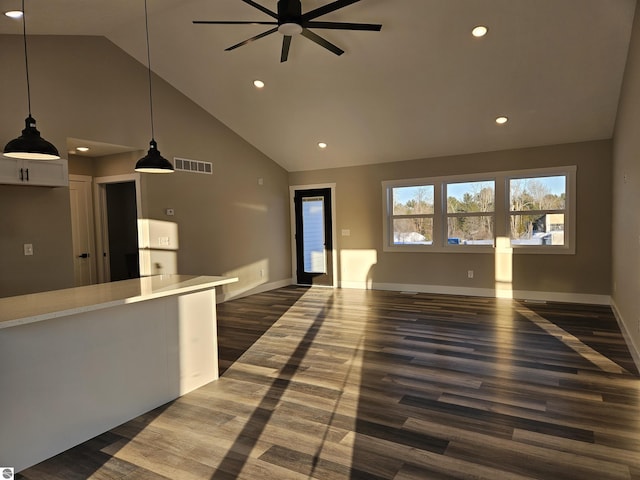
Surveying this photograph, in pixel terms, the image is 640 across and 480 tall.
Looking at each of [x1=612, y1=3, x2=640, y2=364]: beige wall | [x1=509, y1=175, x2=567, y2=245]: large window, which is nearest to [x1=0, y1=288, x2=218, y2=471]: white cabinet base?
[x1=612, y1=3, x2=640, y2=364]: beige wall

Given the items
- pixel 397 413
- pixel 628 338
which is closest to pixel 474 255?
pixel 628 338

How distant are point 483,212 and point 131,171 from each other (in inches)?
225

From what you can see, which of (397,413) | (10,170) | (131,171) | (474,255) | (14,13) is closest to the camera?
(397,413)

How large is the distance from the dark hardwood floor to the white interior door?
285 cm

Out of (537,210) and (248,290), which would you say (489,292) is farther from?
(248,290)

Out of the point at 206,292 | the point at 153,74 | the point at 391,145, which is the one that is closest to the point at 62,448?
the point at 206,292

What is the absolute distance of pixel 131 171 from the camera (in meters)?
6.12

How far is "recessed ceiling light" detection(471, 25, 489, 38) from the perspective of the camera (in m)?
4.54

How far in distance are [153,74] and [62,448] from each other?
5.28 metres

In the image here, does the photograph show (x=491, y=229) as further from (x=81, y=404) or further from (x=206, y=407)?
(x=81, y=404)

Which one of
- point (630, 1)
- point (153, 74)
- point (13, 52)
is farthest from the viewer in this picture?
point (153, 74)

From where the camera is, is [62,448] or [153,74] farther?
[153,74]

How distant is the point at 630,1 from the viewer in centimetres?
397

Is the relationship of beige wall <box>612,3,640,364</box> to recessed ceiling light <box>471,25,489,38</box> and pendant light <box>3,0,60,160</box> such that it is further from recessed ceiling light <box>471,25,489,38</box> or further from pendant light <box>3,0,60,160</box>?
pendant light <box>3,0,60,160</box>
